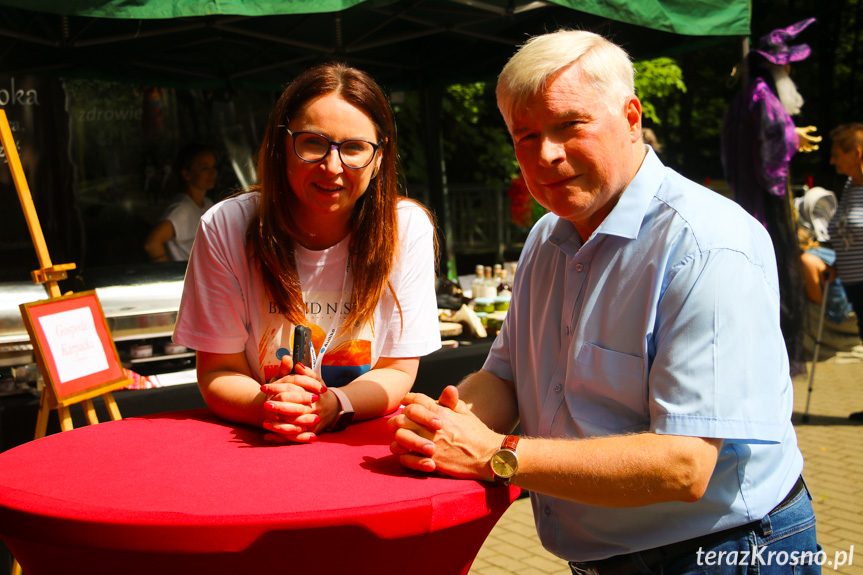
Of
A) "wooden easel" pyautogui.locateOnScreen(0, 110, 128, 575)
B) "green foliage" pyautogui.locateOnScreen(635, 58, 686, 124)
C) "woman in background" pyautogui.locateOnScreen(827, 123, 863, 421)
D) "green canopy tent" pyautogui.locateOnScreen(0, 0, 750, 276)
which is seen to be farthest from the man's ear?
"green foliage" pyautogui.locateOnScreen(635, 58, 686, 124)

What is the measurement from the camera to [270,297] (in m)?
2.01

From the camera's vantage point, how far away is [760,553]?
148cm

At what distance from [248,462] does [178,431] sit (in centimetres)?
37

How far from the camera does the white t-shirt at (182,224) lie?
17.2 ft

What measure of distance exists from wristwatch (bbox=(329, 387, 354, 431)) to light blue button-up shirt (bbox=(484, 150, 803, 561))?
19.2 inches

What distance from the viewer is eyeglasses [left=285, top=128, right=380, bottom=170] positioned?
1.95 metres

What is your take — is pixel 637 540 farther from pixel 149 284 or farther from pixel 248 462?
pixel 149 284

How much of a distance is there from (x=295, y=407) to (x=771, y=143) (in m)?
5.17

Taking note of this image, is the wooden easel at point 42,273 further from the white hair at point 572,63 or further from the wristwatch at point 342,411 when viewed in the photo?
the white hair at point 572,63

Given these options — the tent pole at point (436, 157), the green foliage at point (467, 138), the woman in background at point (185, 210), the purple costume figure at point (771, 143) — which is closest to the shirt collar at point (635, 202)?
the woman in background at point (185, 210)

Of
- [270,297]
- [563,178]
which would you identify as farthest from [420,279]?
[563,178]

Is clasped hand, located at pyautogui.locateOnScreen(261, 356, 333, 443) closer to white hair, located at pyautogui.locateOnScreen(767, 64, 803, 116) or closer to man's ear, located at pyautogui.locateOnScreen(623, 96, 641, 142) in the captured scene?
man's ear, located at pyautogui.locateOnScreen(623, 96, 641, 142)

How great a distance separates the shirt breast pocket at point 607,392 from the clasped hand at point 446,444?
19 centimetres

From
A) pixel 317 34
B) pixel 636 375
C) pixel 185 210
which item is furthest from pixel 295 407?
pixel 317 34
